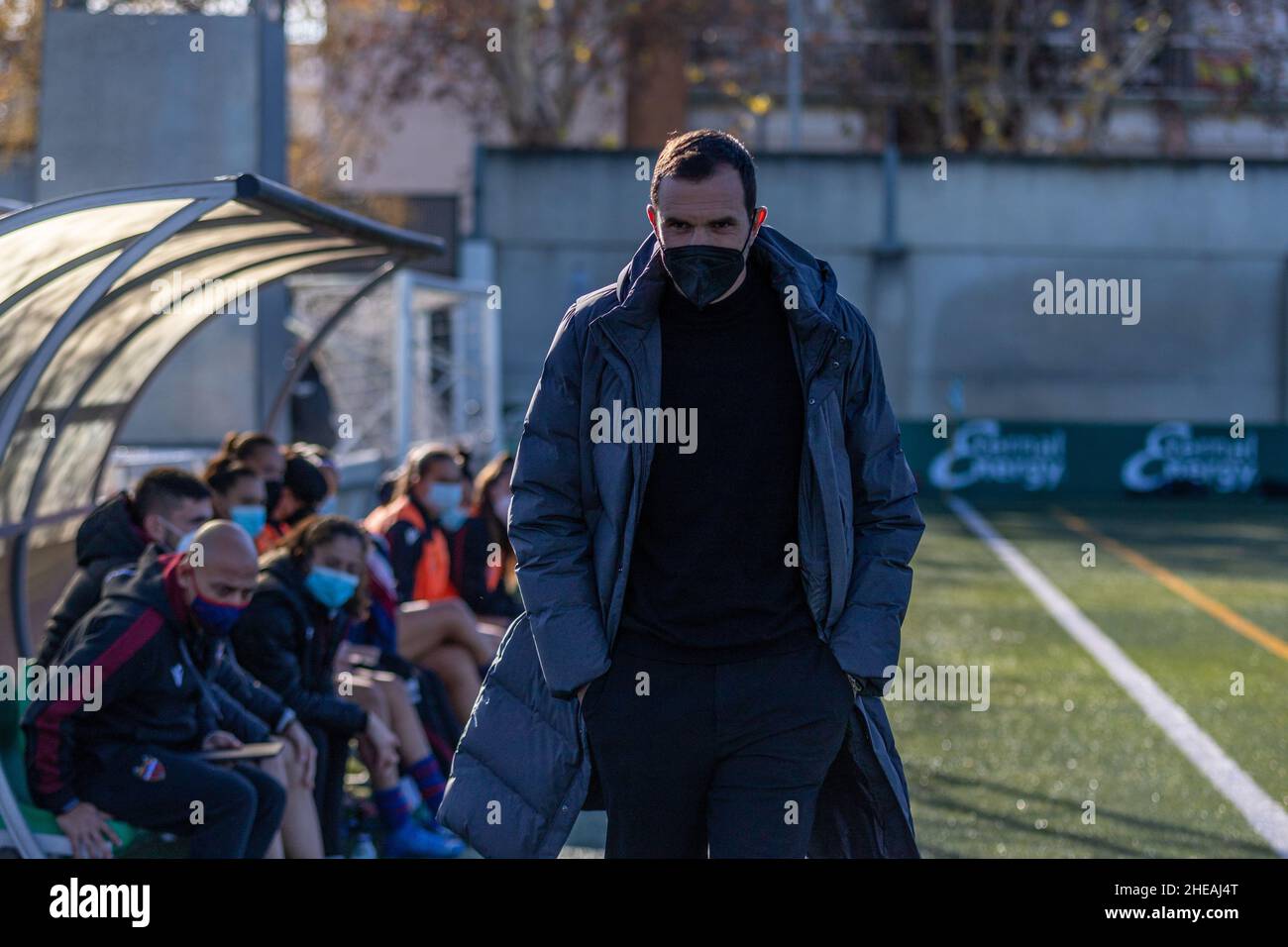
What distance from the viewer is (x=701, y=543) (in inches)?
146

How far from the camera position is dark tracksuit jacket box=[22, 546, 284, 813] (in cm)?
540

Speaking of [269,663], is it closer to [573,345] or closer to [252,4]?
[573,345]

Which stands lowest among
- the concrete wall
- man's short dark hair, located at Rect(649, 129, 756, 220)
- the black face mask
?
the black face mask

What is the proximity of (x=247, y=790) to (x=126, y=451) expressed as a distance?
6.82 meters

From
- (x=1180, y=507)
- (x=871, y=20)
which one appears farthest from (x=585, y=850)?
(x=871, y=20)

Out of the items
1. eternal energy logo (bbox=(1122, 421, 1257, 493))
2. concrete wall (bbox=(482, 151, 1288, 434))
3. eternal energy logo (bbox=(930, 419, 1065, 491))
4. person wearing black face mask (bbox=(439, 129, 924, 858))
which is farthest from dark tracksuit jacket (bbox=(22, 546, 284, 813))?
concrete wall (bbox=(482, 151, 1288, 434))

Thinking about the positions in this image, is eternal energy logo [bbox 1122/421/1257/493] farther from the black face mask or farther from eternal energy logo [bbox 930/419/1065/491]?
the black face mask

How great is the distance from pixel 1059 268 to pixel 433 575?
82.7ft

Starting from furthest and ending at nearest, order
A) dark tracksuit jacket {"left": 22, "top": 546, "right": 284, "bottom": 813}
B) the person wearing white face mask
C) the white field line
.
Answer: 1. the person wearing white face mask
2. the white field line
3. dark tracksuit jacket {"left": 22, "top": 546, "right": 284, "bottom": 813}

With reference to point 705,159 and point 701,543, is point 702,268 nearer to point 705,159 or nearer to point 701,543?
point 705,159

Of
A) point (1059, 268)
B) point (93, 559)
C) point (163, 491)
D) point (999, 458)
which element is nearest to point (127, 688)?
point (93, 559)

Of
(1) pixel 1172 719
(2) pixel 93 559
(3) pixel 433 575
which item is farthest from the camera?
(1) pixel 1172 719

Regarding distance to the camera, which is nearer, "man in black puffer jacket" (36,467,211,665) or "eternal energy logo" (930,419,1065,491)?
"man in black puffer jacket" (36,467,211,665)

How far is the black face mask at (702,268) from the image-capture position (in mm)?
3725
